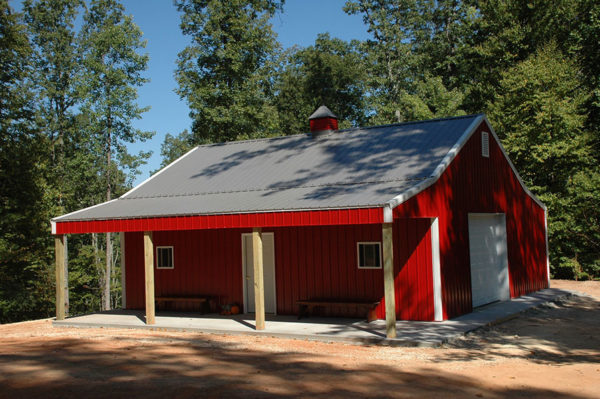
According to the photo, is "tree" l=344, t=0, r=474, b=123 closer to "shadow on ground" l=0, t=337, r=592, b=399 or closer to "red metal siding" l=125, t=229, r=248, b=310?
"red metal siding" l=125, t=229, r=248, b=310

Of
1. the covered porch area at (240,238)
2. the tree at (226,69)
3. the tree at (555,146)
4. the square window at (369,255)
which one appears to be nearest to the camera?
the covered porch area at (240,238)

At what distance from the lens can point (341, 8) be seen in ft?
115

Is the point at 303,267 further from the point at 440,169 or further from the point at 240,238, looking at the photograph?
the point at 440,169

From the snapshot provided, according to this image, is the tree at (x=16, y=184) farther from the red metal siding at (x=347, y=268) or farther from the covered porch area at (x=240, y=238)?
the red metal siding at (x=347, y=268)

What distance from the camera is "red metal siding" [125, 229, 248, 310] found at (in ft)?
48.8

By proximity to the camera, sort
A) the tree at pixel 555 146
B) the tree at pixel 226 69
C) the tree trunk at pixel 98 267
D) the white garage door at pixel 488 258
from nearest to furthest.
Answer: the white garage door at pixel 488 258
the tree at pixel 555 146
the tree at pixel 226 69
the tree trunk at pixel 98 267

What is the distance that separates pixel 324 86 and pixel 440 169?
1264 inches

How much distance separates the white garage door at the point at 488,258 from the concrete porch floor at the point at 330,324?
0.35 meters

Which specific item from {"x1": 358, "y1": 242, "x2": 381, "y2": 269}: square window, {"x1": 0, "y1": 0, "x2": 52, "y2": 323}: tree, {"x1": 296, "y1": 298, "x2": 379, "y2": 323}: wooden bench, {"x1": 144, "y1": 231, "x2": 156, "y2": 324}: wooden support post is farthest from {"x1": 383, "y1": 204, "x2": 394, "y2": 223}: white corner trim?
{"x1": 0, "y1": 0, "x2": 52, "y2": 323}: tree

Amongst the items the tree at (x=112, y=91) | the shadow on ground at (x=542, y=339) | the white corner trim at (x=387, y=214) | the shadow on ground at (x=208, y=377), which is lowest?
the shadow on ground at (x=542, y=339)

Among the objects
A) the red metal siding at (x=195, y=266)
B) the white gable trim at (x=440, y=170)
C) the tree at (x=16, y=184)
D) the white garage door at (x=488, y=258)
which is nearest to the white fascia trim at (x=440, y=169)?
the white gable trim at (x=440, y=170)

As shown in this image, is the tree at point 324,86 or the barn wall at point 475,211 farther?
the tree at point 324,86

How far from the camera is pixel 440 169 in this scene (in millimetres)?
12258

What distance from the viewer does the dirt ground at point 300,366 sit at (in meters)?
6.88
